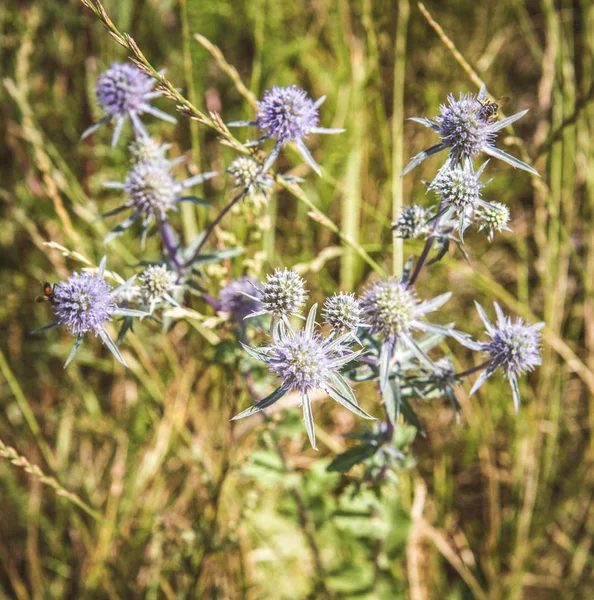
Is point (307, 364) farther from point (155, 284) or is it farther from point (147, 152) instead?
point (147, 152)

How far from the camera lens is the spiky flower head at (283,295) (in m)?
1.86

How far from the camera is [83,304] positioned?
1.94 meters

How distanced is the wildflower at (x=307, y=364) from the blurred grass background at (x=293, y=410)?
3.38 feet

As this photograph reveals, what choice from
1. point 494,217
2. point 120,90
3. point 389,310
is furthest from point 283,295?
point 120,90

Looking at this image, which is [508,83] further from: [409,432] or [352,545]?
[352,545]

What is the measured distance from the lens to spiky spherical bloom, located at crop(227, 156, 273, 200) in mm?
2172

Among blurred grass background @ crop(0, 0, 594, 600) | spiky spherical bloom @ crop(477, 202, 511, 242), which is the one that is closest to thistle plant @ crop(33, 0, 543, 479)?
spiky spherical bloom @ crop(477, 202, 511, 242)

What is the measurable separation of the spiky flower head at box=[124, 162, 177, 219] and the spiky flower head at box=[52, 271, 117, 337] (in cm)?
49

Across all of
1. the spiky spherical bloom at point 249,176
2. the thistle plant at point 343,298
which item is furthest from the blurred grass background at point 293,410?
the spiky spherical bloom at point 249,176

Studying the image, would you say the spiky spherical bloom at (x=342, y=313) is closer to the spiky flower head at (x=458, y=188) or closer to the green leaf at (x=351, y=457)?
the spiky flower head at (x=458, y=188)

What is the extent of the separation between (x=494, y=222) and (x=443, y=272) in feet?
7.68

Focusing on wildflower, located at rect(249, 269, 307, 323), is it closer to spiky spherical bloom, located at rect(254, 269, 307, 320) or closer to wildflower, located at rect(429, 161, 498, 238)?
spiky spherical bloom, located at rect(254, 269, 307, 320)

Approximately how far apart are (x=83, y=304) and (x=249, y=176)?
2.68 feet

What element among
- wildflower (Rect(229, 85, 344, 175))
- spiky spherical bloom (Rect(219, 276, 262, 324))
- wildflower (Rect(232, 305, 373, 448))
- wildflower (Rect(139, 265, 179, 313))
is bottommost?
wildflower (Rect(232, 305, 373, 448))
